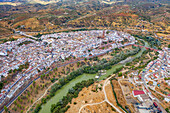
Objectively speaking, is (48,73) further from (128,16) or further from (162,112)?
Answer: (128,16)

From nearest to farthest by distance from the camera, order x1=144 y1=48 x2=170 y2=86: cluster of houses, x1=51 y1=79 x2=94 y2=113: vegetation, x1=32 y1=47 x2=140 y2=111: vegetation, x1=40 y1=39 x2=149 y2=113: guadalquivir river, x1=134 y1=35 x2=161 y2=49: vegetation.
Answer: x1=51 y1=79 x2=94 y2=113: vegetation → x1=40 y1=39 x2=149 y2=113: guadalquivir river → x1=32 y1=47 x2=140 y2=111: vegetation → x1=144 y1=48 x2=170 y2=86: cluster of houses → x1=134 y1=35 x2=161 y2=49: vegetation

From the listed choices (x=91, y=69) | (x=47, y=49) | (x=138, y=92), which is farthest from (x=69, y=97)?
(x=47, y=49)

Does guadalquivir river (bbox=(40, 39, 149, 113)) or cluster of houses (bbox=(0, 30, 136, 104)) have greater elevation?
cluster of houses (bbox=(0, 30, 136, 104))

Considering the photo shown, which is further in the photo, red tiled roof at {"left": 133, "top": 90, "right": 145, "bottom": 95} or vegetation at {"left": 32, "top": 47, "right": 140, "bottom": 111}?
vegetation at {"left": 32, "top": 47, "right": 140, "bottom": 111}

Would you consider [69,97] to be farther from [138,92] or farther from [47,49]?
[47,49]

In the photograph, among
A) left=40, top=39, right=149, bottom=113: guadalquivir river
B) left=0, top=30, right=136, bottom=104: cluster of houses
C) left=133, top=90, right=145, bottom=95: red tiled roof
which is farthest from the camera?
left=0, top=30, right=136, bottom=104: cluster of houses

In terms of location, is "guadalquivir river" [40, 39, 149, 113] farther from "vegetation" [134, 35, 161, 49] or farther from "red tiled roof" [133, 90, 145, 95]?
"vegetation" [134, 35, 161, 49]

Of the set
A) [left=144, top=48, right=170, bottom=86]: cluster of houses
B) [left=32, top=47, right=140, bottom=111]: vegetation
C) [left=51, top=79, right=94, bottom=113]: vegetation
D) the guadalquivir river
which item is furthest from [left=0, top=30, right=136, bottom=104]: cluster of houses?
[left=144, top=48, right=170, bottom=86]: cluster of houses

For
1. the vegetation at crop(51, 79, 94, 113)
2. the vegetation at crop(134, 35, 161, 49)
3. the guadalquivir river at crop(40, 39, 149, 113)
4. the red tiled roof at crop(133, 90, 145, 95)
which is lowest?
the vegetation at crop(134, 35, 161, 49)

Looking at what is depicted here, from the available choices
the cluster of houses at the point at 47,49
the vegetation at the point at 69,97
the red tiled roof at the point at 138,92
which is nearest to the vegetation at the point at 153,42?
the cluster of houses at the point at 47,49
